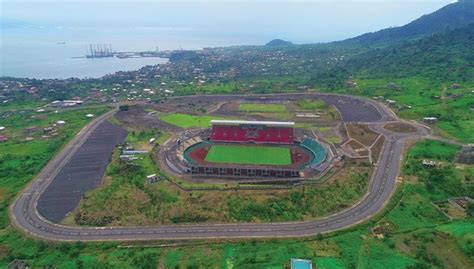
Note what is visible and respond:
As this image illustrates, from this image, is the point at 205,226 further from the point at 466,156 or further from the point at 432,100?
the point at 432,100

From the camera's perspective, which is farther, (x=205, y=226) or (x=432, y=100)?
(x=432, y=100)

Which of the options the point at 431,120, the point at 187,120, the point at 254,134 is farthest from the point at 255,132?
the point at 431,120

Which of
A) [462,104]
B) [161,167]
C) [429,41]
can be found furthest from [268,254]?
[429,41]

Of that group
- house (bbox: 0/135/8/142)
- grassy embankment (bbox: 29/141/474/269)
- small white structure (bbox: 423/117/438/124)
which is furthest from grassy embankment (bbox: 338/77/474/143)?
house (bbox: 0/135/8/142)

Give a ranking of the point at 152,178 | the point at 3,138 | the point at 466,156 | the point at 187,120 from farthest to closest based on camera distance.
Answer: the point at 187,120 < the point at 3,138 < the point at 466,156 < the point at 152,178

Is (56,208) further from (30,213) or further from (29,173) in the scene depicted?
(29,173)

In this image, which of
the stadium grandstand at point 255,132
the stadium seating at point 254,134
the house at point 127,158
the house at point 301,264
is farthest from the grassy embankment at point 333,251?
the stadium grandstand at point 255,132

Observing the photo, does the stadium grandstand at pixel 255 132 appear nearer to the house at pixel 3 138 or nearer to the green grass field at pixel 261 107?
the green grass field at pixel 261 107
